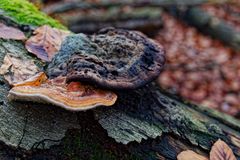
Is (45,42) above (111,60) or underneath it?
underneath

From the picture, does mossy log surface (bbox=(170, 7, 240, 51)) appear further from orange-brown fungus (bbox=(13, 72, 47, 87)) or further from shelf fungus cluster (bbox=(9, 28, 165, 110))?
orange-brown fungus (bbox=(13, 72, 47, 87))

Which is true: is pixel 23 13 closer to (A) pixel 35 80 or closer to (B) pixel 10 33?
(B) pixel 10 33

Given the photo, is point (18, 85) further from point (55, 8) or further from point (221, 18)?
point (221, 18)

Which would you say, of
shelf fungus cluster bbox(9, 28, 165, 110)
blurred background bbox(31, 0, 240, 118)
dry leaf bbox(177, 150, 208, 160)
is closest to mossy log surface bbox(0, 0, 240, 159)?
dry leaf bbox(177, 150, 208, 160)

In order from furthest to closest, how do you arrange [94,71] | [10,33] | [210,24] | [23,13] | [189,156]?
[210,24]
[23,13]
[10,33]
[189,156]
[94,71]

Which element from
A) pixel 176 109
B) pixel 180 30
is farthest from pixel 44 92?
pixel 180 30

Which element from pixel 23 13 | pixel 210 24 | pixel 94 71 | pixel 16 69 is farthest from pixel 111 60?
pixel 210 24

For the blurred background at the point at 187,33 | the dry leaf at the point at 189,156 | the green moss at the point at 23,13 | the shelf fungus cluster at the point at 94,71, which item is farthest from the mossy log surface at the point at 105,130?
the blurred background at the point at 187,33
